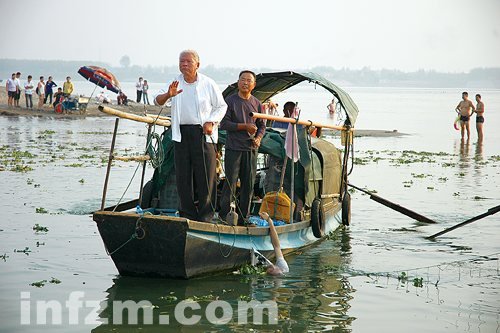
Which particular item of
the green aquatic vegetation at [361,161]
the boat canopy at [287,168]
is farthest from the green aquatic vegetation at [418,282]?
the green aquatic vegetation at [361,161]

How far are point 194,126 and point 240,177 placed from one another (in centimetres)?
128

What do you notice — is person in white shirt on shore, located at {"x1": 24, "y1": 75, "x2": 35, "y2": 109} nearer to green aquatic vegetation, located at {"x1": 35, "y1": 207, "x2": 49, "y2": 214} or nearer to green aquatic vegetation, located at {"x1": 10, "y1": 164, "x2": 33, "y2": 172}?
green aquatic vegetation, located at {"x1": 10, "y1": 164, "x2": 33, "y2": 172}

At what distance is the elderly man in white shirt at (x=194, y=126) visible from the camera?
8836 millimetres

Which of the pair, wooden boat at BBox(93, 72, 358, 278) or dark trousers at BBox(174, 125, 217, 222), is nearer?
wooden boat at BBox(93, 72, 358, 278)

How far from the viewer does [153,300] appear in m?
8.42

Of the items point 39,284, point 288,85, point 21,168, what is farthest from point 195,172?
point 21,168

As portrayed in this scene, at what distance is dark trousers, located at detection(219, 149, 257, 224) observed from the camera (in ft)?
32.0

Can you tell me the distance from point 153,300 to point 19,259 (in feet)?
8.02

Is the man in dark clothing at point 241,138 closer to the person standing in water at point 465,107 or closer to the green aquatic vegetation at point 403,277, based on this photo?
the green aquatic vegetation at point 403,277

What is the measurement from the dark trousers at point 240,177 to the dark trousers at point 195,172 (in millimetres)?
531

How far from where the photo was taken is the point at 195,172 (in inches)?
Result: 358

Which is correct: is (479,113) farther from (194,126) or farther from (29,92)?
(194,126)

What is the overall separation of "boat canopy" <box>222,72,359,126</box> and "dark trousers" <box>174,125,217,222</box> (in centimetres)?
333

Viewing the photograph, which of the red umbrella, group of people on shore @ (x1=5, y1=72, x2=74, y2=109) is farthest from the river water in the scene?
group of people on shore @ (x1=5, y1=72, x2=74, y2=109)
